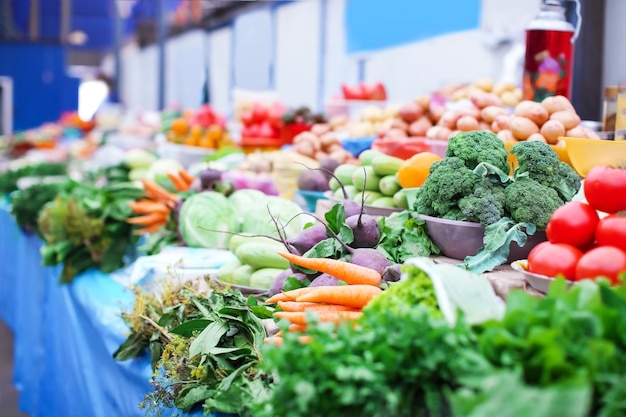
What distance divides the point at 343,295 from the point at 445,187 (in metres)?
0.43

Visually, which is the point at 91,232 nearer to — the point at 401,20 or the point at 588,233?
the point at 588,233

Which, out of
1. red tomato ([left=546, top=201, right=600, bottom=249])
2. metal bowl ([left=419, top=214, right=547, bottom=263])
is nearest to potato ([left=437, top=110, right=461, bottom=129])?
metal bowl ([left=419, top=214, right=547, bottom=263])

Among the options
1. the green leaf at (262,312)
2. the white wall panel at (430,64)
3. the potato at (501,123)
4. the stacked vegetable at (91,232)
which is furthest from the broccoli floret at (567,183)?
the white wall panel at (430,64)

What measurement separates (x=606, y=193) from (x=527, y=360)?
23.3 inches

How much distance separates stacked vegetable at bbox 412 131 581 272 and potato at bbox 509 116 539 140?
18.3 inches

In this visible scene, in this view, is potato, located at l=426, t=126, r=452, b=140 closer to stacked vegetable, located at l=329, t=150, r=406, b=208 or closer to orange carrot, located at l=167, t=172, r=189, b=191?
stacked vegetable, located at l=329, t=150, r=406, b=208

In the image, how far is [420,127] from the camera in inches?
133

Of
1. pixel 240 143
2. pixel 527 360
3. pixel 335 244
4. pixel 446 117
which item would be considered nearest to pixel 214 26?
pixel 240 143

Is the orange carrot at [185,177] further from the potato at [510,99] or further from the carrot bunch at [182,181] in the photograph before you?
the potato at [510,99]

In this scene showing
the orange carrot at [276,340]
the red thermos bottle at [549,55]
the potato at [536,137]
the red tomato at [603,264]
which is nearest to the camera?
the red tomato at [603,264]

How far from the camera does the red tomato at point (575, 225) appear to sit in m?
1.50

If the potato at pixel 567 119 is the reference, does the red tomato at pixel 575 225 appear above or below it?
below

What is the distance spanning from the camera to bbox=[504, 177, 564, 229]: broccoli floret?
1.87m

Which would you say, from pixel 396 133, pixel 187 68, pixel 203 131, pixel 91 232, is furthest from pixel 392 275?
pixel 187 68
